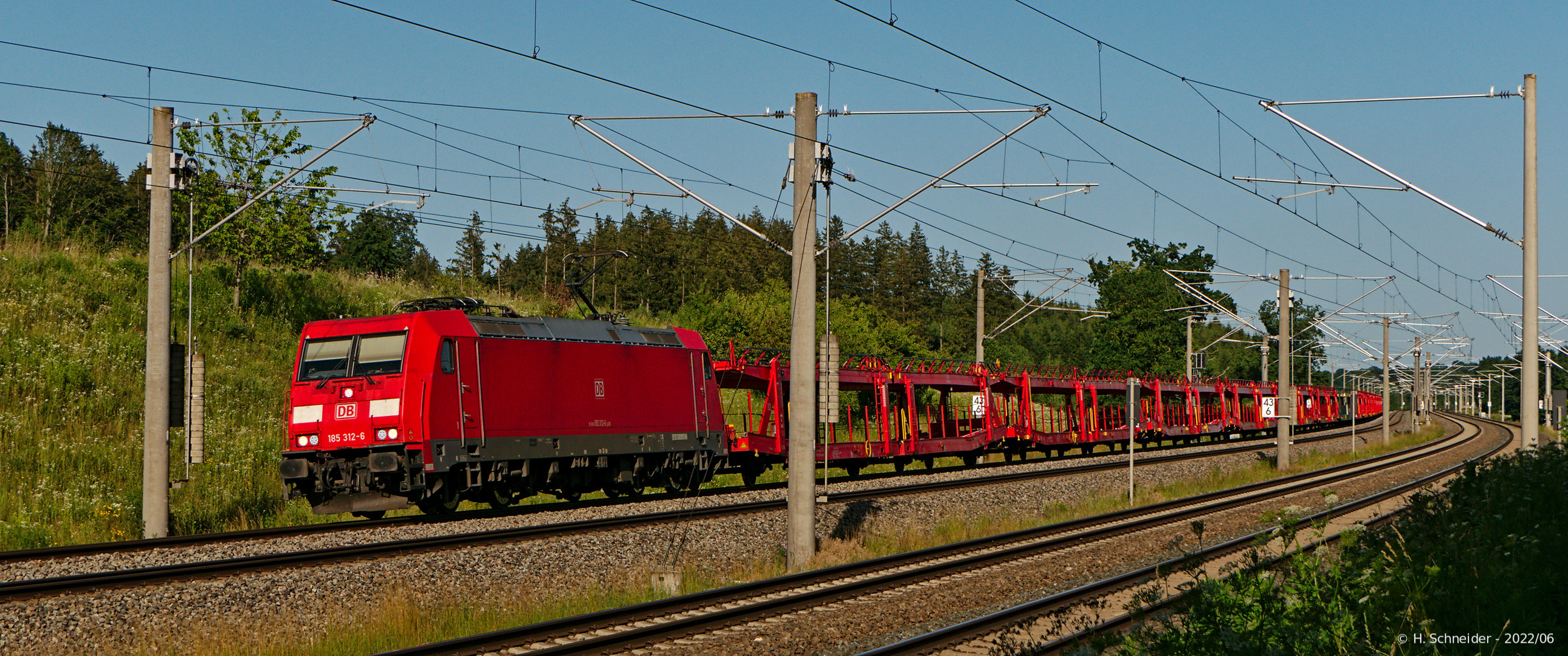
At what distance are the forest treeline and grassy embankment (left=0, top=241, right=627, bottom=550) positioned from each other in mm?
1417

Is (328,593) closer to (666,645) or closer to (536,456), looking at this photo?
(666,645)

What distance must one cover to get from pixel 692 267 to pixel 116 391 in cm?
7509

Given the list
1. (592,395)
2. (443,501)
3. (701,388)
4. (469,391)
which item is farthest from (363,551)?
(701,388)

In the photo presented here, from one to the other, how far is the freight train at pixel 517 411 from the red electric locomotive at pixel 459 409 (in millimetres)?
26

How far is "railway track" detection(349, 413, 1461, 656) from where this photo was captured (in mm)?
10141

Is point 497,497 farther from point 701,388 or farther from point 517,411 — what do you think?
point 701,388

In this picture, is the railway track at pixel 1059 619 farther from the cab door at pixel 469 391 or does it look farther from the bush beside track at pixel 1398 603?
the cab door at pixel 469 391

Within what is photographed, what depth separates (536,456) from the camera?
64.0ft

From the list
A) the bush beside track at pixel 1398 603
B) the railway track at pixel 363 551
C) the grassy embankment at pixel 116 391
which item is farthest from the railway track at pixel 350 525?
the bush beside track at pixel 1398 603

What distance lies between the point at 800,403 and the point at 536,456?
225 inches

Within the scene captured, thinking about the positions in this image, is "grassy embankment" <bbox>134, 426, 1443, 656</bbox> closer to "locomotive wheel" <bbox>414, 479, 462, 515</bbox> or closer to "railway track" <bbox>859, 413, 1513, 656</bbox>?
"railway track" <bbox>859, 413, 1513, 656</bbox>

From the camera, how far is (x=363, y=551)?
1391 cm

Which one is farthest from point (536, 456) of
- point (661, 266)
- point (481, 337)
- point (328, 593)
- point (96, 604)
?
A: point (661, 266)

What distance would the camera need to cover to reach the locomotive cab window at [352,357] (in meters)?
17.8
